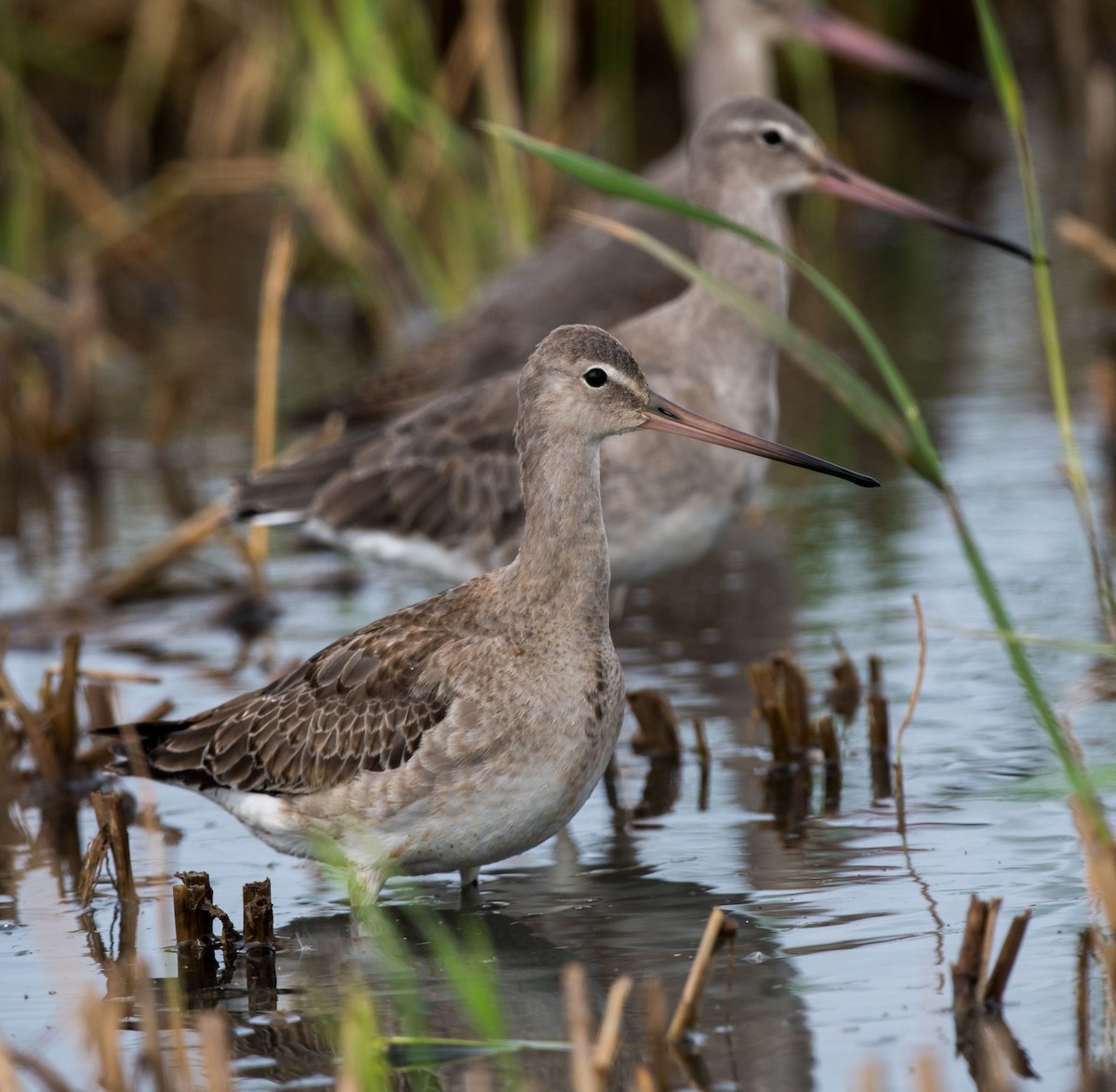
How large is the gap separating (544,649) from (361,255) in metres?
7.11

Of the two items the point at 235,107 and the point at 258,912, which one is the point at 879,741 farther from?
the point at 235,107

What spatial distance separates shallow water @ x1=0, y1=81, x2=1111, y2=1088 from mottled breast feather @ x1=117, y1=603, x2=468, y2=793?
1.11 ft

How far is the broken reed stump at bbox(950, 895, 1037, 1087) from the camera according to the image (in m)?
3.90

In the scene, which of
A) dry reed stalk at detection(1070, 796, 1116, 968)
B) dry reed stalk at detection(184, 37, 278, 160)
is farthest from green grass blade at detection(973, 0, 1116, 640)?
dry reed stalk at detection(184, 37, 278, 160)

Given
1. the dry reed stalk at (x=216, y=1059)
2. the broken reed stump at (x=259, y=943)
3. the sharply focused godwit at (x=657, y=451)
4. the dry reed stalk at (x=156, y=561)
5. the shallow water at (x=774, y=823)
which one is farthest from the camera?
the dry reed stalk at (x=156, y=561)

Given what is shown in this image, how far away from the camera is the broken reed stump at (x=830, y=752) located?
5711 millimetres

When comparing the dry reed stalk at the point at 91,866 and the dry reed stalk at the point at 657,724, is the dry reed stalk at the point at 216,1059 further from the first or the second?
the dry reed stalk at the point at 657,724

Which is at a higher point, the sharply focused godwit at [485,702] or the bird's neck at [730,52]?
the bird's neck at [730,52]

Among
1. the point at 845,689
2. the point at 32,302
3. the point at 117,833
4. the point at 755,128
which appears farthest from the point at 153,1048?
the point at 32,302

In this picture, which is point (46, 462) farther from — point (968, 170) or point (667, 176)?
point (968, 170)

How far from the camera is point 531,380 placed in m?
5.00

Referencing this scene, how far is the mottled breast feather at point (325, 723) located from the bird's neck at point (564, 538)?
25cm

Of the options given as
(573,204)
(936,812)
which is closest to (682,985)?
(936,812)

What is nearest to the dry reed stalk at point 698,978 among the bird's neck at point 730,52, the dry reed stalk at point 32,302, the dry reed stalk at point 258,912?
the dry reed stalk at point 258,912
